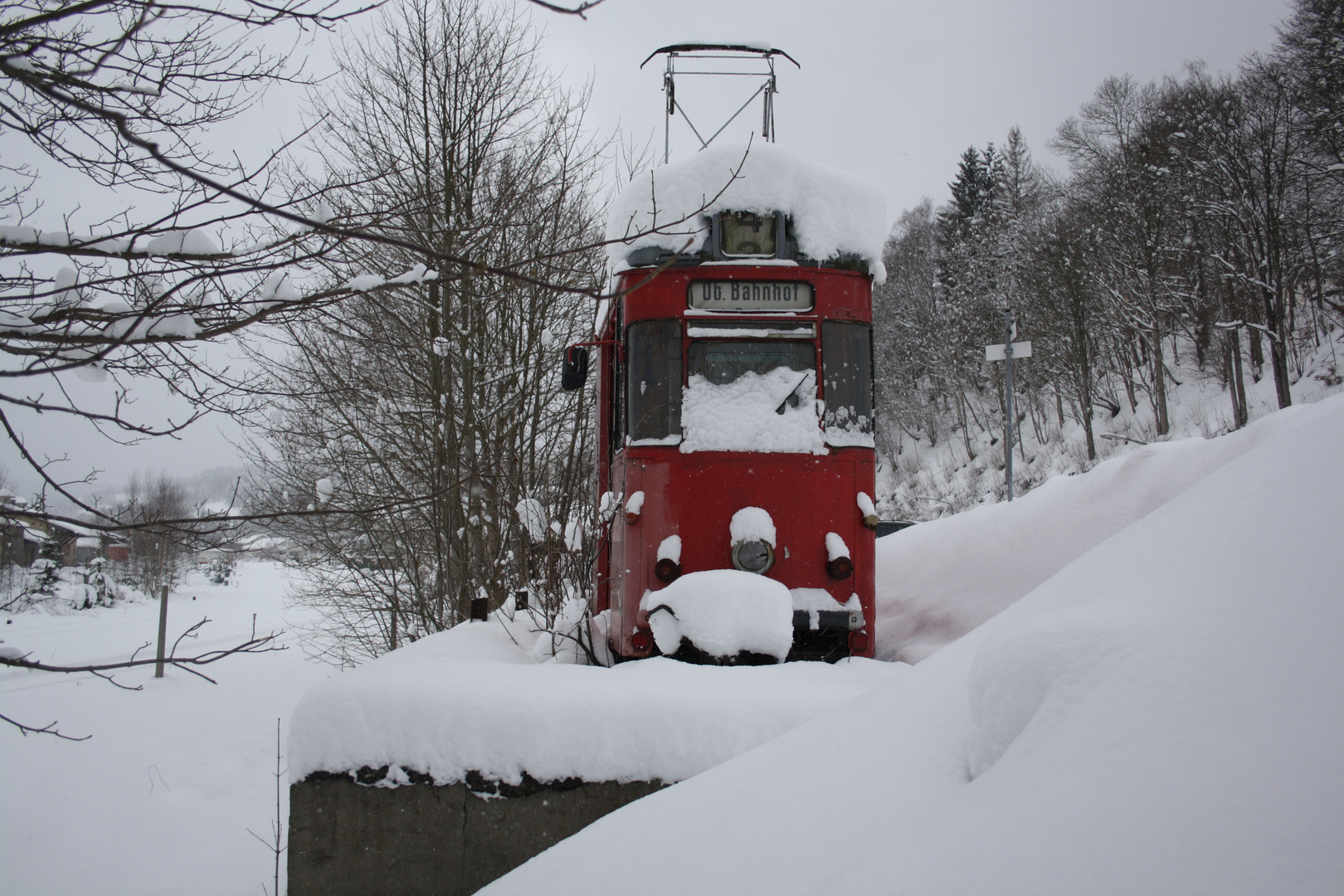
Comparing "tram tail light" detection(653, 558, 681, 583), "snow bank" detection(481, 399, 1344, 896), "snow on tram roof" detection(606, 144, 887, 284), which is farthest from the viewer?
"snow on tram roof" detection(606, 144, 887, 284)

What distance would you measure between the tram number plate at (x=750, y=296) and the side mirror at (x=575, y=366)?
0.89 metres

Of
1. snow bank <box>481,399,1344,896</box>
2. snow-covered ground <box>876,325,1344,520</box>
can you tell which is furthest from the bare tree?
snow-covered ground <box>876,325,1344,520</box>

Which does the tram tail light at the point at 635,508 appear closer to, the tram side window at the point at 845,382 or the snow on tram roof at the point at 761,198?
the tram side window at the point at 845,382

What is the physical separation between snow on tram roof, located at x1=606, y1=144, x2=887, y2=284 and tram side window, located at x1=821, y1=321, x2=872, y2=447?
0.50 metres

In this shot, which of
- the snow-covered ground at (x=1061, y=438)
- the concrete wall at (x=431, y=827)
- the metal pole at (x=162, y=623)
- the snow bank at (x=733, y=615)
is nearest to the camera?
the concrete wall at (x=431, y=827)

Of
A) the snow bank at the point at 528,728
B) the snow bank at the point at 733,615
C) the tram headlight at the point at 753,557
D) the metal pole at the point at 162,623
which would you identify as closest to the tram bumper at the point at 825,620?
the tram headlight at the point at 753,557

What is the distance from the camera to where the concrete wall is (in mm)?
3066

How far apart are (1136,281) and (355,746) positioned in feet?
94.0

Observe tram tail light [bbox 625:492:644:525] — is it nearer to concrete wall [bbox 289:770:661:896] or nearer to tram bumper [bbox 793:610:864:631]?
tram bumper [bbox 793:610:864:631]

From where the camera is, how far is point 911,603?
23.8ft

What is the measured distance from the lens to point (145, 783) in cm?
757

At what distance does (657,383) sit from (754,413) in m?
0.65

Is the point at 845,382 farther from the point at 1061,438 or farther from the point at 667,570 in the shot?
the point at 1061,438

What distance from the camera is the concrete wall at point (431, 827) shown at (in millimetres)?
3066
